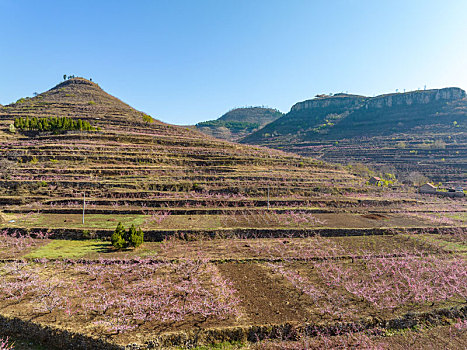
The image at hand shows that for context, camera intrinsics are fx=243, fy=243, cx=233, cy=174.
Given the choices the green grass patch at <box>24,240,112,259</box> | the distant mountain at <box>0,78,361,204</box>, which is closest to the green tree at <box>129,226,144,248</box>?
the green grass patch at <box>24,240,112,259</box>

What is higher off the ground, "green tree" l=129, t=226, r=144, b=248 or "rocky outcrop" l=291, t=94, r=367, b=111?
"rocky outcrop" l=291, t=94, r=367, b=111

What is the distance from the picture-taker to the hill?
63500 mm

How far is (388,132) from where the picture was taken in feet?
302

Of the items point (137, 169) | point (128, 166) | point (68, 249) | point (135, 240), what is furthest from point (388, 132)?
point (68, 249)

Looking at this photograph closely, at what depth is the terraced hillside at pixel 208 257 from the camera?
834 cm

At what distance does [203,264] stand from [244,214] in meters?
11.6

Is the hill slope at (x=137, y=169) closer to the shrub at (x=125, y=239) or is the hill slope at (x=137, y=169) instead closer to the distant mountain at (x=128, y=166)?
the distant mountain at (x=128, y=166)

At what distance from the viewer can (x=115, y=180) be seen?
30328mm

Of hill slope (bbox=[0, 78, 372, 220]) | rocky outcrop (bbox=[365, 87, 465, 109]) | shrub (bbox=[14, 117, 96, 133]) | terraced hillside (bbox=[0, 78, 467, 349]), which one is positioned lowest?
terraced hillside (bbox=[0, 78, 467, 349])

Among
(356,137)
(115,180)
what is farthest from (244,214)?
(356,137)

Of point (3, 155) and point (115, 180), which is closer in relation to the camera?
point (115, 180)

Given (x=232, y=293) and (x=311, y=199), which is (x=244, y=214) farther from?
(x=232, y=293)

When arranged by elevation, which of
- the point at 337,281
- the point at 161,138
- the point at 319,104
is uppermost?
the point at 319,104

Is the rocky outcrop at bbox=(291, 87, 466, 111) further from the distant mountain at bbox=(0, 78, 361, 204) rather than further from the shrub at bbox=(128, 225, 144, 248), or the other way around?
the shrub at bbox=(128, 225, 144, 248)
